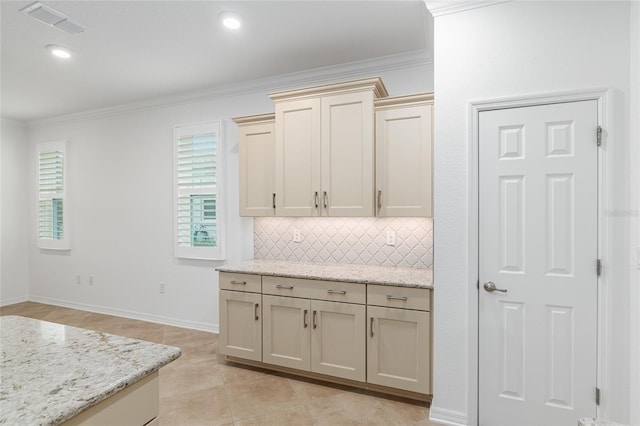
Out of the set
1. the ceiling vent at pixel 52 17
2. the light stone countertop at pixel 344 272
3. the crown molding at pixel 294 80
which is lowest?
the light stone countertop at pixel 344 272

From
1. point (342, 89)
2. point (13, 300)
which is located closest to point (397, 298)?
point (342, 89)

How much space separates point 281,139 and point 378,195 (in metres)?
1.06

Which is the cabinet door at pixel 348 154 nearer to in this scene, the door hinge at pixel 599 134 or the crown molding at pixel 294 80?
the crown molding at pixel 294 80

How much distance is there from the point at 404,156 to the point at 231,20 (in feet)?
5.61

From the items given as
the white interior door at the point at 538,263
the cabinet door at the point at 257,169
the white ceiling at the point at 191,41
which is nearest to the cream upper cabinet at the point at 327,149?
the cabinet door at the point at 257,169

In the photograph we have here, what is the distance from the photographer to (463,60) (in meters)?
2.26

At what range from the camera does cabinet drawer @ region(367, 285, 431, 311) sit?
2449 mm

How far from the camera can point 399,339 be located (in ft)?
8.29

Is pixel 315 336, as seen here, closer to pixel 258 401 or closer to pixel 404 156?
pixel 258 401

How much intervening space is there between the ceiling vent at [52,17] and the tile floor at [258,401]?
299 cm

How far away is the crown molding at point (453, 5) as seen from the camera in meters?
2.20

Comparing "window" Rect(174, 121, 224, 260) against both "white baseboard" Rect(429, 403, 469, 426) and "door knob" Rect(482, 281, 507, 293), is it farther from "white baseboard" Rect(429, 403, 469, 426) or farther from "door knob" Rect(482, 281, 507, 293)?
"door knob" Rect(482, 281, 507, 293)

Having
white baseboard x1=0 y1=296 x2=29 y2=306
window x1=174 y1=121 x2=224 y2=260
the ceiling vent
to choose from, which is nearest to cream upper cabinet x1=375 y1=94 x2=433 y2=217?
window x1=174 y1=121 x2=224 y2=260

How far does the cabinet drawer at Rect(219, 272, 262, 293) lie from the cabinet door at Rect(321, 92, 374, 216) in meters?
0.87
